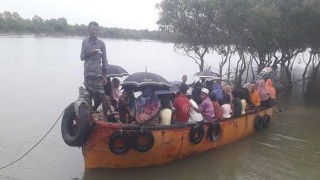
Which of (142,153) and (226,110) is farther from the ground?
(226,110)

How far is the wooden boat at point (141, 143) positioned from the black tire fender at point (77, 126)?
2 centimetres

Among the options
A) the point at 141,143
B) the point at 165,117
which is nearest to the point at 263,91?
the point at 165,117

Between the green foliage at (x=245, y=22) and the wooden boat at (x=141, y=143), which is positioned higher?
the green foliage at (x=245, y=22)

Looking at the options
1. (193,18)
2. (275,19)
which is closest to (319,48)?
(275,19)

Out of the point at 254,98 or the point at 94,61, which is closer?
the point at 94,61

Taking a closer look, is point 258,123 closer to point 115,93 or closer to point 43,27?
point 115,93

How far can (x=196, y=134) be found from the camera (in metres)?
9.21

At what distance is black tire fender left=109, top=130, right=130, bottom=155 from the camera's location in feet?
25.5

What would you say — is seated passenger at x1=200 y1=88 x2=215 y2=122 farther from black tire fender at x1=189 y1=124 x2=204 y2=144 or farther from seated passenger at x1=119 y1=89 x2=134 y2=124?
seated passenger at x1=119 y1=89 x2=134 y2=124

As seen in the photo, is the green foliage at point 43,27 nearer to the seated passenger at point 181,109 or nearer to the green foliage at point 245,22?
the green foliage at point 245,22

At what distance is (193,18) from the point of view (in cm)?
2014

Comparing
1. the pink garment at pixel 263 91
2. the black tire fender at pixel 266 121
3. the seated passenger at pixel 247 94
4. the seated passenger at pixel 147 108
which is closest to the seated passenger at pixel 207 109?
the seated passenger at pixel 147 108

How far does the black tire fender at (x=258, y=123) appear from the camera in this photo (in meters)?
12.2

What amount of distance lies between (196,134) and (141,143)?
1.68m
